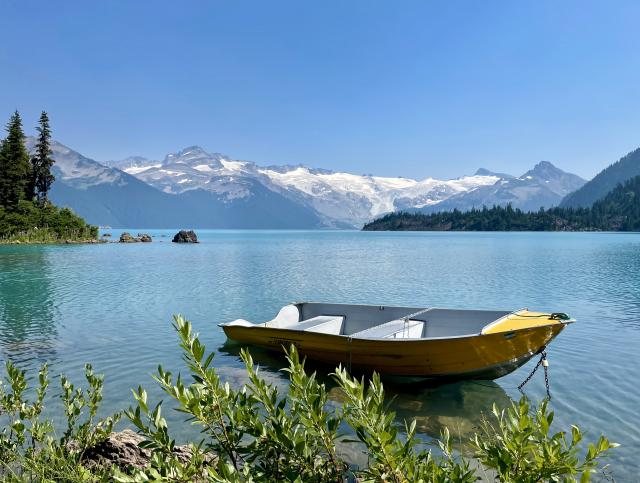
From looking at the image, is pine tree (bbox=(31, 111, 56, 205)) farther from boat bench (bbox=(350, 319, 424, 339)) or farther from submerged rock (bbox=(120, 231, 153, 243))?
boat bench (bbox=(350, 319, 424, 339))

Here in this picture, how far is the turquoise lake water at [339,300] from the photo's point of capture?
13320 mm

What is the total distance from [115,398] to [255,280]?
3311cm

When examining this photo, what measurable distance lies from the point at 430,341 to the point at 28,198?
113 metres

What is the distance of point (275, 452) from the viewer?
4.35m

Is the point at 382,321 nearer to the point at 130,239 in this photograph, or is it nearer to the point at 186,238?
the point at 130,239

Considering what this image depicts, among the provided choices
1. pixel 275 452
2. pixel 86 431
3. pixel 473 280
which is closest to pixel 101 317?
pixel 86 431

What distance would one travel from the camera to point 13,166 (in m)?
94.6

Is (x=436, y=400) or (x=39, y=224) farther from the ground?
(x=39, y=224)

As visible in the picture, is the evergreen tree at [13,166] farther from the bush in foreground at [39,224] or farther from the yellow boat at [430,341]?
the yellow boat at [430,341]

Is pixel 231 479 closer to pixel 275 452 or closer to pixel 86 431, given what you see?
pixel 275 452

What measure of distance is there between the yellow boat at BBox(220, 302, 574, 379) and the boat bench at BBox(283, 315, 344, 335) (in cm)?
6

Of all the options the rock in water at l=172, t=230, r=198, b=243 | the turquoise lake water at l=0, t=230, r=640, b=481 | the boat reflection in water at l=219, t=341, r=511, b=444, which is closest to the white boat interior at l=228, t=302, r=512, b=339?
the boat reflection in water at l=219, t=341, r=511, b=444

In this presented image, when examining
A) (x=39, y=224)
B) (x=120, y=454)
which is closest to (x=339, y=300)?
(x=120, y=454)

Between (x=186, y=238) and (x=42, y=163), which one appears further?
A: (x=186, y=238)
